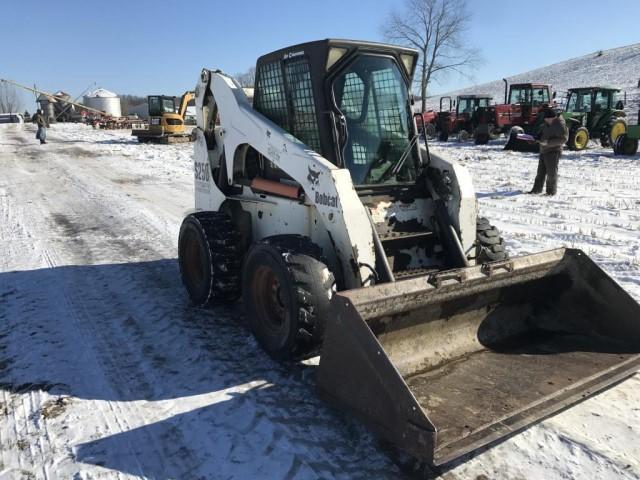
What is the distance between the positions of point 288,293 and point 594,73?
64.5 meters

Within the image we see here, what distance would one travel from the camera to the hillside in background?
49.2 metres

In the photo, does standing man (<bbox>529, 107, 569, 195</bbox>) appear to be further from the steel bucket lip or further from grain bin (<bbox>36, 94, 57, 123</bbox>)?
grain bin (<bbox>36, 94, 57, 123</bbox>)

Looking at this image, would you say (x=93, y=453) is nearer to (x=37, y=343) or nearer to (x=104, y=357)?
(x=104, y=357)

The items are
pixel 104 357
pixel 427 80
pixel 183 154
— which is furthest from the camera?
pixel 427 80

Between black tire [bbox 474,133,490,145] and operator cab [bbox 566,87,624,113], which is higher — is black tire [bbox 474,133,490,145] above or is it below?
below

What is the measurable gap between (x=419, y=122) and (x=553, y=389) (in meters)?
2.73

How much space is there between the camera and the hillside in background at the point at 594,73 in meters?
49.2

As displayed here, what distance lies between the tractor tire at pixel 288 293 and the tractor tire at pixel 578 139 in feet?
63.3

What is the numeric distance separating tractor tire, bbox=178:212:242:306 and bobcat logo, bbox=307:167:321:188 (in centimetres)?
134

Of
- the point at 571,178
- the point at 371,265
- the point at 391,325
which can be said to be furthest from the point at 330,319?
the point at 571,178

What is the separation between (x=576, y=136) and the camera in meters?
20.3

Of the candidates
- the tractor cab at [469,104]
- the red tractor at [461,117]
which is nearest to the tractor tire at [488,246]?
the red tractor at [461,117]

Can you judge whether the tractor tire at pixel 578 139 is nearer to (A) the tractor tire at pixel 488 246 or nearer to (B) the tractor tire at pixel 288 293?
(A) the tractor tire at pixel 488 246

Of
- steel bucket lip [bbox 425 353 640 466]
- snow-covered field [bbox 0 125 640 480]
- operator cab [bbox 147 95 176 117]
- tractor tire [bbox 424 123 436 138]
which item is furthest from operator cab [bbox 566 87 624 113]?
steel bucket lip [bbox 425 353 640 466]
